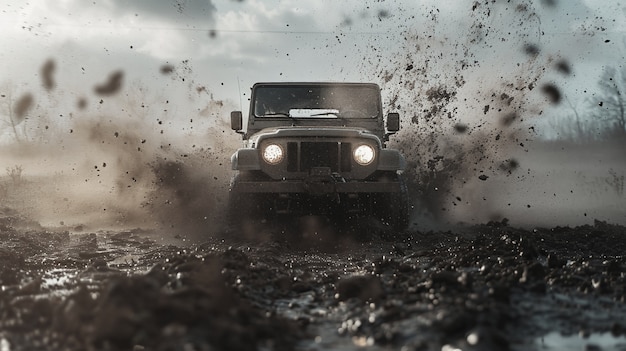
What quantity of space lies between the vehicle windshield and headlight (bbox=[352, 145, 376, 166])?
117cm

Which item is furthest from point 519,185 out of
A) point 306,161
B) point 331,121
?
point 306,161

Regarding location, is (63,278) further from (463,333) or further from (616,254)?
(616,254)

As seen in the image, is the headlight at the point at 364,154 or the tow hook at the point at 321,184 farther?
the headlight at the point at 364,154

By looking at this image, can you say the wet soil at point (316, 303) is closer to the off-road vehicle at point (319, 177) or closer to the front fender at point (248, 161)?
the off-road vehicle at point (319, 177)

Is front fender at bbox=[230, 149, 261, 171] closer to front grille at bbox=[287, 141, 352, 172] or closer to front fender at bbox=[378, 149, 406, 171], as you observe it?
front grille at bbox=[287, 141, 352, 172]

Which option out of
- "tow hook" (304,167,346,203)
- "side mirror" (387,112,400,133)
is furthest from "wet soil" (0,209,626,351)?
"side mirror" (387,112,400,133)

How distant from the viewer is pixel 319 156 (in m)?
7.19

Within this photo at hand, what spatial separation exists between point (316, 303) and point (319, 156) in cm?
364

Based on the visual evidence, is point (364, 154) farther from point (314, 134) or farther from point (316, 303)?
point (316, 303)

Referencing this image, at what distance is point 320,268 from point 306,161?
7.05 feet

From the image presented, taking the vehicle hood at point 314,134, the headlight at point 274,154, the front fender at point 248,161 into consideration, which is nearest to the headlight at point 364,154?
the vehicle hood at point 314,134

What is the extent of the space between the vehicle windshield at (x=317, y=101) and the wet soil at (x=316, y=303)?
9.12 feet

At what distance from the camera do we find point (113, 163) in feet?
44.5

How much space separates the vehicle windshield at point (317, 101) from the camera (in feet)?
27.1
